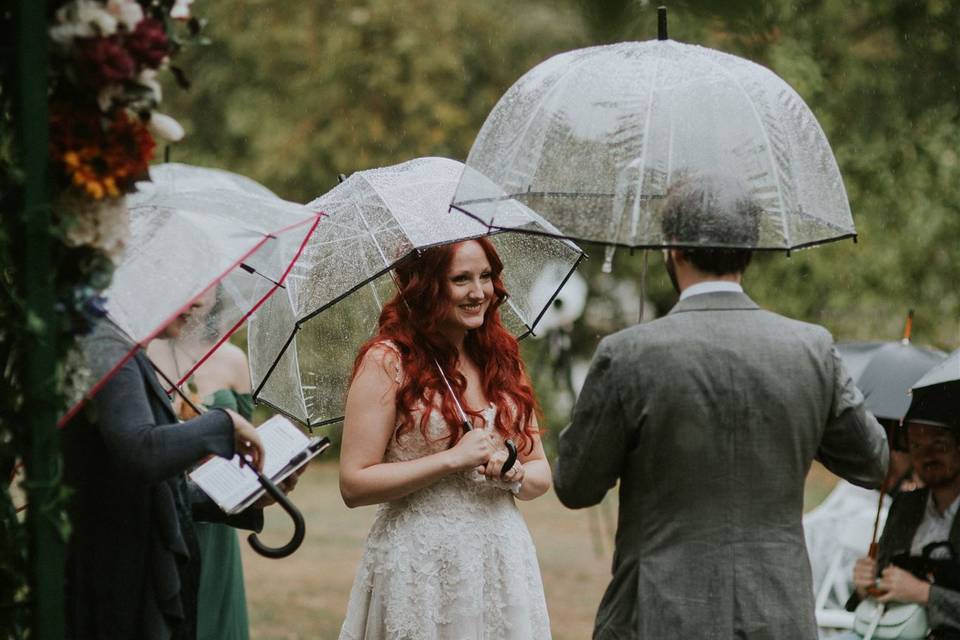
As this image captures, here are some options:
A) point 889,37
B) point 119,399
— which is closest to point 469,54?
point 889,37

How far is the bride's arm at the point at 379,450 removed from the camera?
151 inches

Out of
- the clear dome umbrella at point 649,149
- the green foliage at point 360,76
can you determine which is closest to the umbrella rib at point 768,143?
the clear dome umbrella at point 649,149

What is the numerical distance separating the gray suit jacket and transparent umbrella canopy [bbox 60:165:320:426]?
93 centimetres

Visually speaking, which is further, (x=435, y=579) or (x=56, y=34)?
(x=435, y=579)

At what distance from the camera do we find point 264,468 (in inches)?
147

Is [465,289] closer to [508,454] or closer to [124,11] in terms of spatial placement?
[508,454]

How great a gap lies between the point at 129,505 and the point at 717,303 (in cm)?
154

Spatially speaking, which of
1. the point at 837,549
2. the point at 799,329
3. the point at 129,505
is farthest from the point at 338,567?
the point at 799,329

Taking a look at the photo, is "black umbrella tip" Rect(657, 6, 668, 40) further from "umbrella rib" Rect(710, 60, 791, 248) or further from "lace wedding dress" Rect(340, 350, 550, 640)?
"lace wedding dress" Rect(340, 350, 550, 640)

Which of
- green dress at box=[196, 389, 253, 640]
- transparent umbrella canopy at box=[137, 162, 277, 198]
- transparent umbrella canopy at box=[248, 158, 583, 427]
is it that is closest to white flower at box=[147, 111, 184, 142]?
transparent umbrella canopy at box=[137, 162, 277, 198]

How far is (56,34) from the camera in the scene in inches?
107

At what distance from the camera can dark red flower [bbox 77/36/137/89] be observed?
8.85ft

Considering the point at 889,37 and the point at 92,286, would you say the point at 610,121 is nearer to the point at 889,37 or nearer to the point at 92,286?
the point at 92,286

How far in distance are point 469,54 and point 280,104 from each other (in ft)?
8.78
